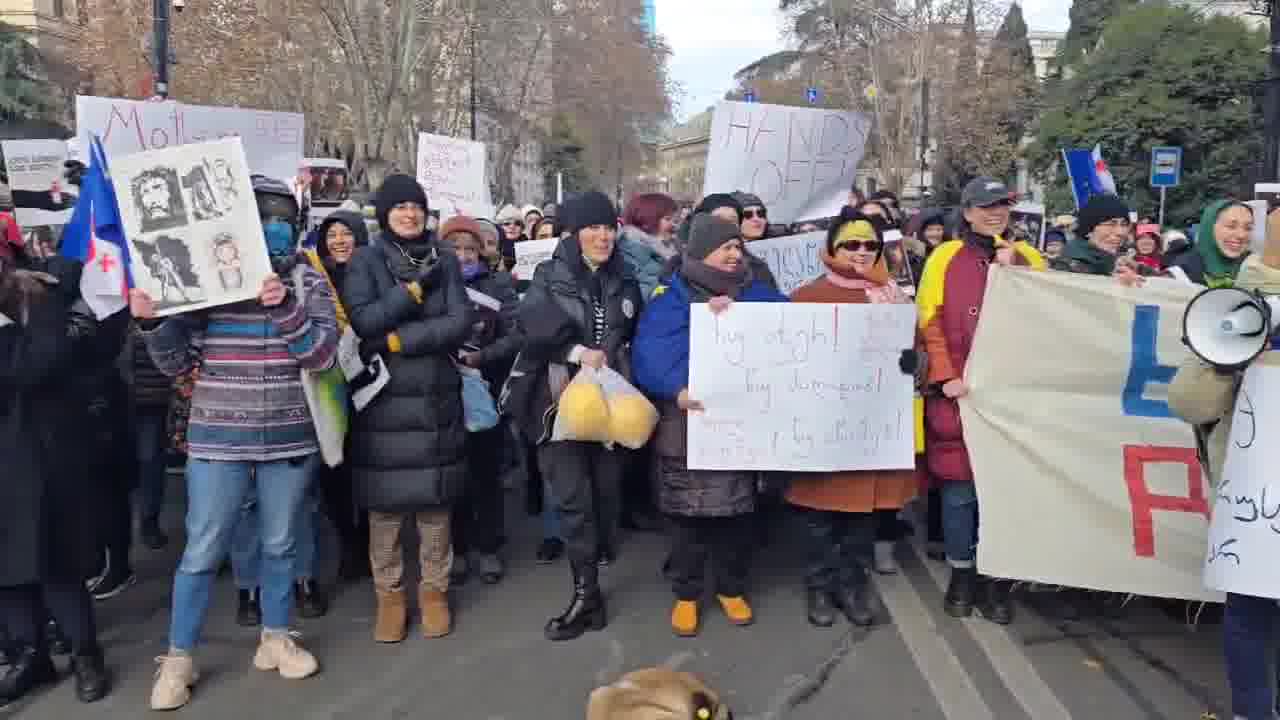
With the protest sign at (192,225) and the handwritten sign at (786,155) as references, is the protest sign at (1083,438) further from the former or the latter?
the protest sign at (192,225)

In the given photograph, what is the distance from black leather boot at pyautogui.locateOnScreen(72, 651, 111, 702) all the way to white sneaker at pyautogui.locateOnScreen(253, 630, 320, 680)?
561 mm

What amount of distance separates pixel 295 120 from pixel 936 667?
4.61 meters

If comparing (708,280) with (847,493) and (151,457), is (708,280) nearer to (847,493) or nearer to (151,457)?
(847,493)

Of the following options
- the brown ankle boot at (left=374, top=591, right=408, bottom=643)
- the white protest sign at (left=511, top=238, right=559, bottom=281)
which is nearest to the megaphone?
the brown ankle boot at (left=374, top=591, right=408, bottom=643)

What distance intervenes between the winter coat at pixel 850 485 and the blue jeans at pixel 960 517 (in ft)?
0.55

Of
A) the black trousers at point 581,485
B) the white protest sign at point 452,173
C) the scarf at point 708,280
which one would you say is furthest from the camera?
the white protest sign at point 452,173

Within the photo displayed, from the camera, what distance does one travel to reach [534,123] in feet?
133

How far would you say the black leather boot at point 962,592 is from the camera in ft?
16.1

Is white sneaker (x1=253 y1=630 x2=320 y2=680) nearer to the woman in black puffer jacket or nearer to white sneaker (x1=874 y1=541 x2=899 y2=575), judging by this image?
the woman in black puffer jacket

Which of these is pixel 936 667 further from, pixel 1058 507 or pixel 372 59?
pixel 372 59

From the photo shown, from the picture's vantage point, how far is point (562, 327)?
458cm

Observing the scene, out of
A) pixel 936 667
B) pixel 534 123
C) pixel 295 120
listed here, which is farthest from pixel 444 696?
pixel 534 123

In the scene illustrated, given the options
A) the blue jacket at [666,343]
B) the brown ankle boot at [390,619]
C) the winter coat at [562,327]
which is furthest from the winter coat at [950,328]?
the brown ankle boot at [390,619]

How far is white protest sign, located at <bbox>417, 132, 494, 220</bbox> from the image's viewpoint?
9.77 meters
